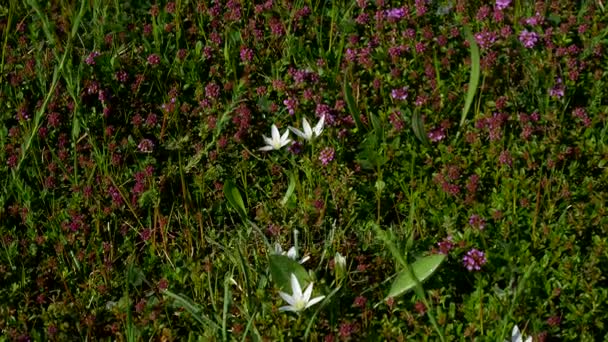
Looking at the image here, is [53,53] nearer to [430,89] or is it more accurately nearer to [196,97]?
[196,97]

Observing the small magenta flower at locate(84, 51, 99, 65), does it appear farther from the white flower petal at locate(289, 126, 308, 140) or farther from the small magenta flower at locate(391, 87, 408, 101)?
the small magenta flower at locate(391, 87, 408, 101)

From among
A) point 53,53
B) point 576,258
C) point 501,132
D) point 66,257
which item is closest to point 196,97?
point 53,53

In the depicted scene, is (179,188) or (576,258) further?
(179,188)

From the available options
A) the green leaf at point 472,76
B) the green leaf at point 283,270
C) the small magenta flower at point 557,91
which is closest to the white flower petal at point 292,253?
the green leaf at point 283,270

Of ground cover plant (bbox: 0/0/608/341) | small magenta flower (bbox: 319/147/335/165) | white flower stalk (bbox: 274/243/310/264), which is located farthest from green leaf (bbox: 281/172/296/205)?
white flower stalk (bbox: 274/243/310/264)

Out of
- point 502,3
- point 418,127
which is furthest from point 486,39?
point 418,127

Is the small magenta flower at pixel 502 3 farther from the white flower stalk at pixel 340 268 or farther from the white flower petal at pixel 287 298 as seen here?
the white flower petal at pixel 287 298
